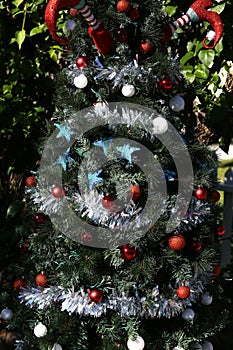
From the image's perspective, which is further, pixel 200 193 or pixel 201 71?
pixel 201 71

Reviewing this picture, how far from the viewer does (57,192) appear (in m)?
2.31

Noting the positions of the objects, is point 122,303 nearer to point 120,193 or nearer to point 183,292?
point 183,292

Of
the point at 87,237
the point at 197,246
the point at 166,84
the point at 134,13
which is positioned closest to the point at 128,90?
the point at 166,84

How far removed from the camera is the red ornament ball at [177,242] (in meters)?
2.27

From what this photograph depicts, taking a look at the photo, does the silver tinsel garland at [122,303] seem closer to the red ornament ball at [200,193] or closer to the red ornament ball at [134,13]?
the red ornament ball at [200,193]

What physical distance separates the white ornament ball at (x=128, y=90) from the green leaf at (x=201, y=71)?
1.05m

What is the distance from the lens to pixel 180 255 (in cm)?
237

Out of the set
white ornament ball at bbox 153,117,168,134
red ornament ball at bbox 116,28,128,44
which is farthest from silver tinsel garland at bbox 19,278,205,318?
red ornament ball at bbox 116,28,128,44

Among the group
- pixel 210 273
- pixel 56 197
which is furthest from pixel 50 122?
pixel 210 273

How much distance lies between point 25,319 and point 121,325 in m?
0.50

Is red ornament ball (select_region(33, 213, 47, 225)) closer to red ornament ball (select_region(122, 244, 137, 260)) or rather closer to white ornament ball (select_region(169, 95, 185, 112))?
red ornament ball (select_region(122, 244, 137, 260))

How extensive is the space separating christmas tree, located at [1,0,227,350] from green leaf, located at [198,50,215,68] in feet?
2.10

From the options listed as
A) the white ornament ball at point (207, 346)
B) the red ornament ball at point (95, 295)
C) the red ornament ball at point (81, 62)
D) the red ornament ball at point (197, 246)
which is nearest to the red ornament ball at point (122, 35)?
the red ornament ball at point (81, 62)

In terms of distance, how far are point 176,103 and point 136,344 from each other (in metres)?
1.02
